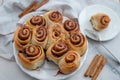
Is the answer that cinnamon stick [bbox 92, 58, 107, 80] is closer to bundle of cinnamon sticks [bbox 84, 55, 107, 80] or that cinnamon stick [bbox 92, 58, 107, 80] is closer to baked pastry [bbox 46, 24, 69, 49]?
bundle of cinnamon sticks [bbox 84, 55, 107, 80]

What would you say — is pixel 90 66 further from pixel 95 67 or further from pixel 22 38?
pixel 22 38

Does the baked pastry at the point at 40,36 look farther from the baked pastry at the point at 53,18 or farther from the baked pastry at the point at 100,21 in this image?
the baked pastry at the point at 100,21

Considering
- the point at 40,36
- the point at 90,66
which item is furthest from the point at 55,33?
the point at 90,66

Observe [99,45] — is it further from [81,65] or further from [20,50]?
[20,50]

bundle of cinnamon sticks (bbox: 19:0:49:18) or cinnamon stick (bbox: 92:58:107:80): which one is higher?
bundle of cinnamon sticks (bbox: 19:0:49:18)

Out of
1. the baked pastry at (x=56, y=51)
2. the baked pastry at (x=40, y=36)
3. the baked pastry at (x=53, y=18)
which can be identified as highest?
the baked pastry at (x=53, y=18)

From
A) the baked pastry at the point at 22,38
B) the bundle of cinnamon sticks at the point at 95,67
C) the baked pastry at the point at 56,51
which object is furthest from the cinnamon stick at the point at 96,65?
the baked pastry at the point at 22,38

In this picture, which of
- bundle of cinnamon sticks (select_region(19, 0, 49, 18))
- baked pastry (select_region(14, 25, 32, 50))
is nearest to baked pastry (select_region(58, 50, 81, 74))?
baked pastry (select_region(14, 25, 32, 50))
